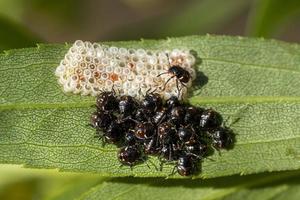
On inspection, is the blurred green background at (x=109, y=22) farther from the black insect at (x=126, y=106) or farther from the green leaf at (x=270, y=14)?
the black insect at (x=126, y=106)

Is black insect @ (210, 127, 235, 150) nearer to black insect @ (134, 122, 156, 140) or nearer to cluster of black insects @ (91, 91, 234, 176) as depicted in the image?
cluster of black insects @ (91, 91, 234, 176)

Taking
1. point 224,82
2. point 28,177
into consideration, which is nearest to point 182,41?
point 224,82


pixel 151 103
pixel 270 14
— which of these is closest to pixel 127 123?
pixel 151 103

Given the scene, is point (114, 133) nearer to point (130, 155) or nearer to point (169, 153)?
point (130, 155)

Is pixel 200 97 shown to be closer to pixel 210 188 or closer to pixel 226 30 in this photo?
pixel 210 188

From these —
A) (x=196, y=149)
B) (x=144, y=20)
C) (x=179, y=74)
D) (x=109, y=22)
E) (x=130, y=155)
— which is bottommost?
(x=130, y=155)

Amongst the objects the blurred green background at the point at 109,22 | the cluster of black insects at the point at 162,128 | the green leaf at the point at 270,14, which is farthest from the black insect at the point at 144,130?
the green leaf at the point at 270,14

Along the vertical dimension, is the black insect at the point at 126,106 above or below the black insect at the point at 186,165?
above
